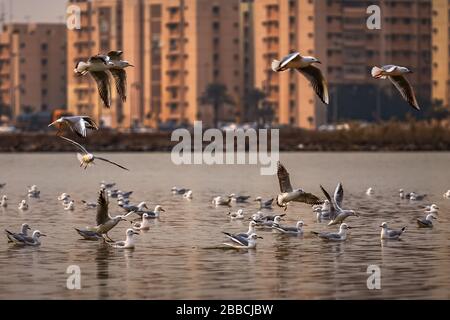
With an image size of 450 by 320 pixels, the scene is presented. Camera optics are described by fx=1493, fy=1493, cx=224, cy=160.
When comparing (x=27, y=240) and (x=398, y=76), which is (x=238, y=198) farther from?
(x=398, y=76)

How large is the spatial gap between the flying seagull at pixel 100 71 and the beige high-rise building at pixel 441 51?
14940cm

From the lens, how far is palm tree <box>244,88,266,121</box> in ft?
560

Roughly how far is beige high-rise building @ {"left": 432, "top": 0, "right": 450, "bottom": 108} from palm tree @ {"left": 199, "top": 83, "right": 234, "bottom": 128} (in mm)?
24735

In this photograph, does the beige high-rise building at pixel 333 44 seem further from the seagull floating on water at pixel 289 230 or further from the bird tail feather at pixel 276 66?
the bird tail feather at pixel 276 66

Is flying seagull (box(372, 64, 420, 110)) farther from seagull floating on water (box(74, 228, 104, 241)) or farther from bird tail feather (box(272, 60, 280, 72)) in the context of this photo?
seagull floating on water (box(74, 228, 104, 241))

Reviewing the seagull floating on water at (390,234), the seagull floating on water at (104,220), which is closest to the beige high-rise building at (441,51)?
the seagull floating on water at (390,234)

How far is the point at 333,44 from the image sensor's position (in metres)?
171

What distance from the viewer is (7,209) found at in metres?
45.5

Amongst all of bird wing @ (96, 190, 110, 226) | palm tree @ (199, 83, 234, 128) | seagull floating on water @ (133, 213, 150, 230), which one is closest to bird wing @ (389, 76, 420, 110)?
bird wing @ (96, 190, 110, 226)

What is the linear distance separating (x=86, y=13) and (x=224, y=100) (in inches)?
1249

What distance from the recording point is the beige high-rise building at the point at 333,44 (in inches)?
6654

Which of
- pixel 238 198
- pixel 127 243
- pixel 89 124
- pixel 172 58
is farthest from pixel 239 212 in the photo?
pixel 172 58

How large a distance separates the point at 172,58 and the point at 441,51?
107ft
